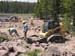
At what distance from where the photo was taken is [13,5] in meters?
119

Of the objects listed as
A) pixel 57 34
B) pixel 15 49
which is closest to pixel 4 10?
pixel 57 34

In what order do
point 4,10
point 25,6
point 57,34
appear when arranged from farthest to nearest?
point 25,6 < point 4,10 < point 57,34

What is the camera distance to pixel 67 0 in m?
38.1

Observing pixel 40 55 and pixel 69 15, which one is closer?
pixel 40 55

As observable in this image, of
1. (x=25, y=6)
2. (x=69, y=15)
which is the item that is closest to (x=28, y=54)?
(x=69, y=15)

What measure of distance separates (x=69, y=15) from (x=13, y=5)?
8140cm

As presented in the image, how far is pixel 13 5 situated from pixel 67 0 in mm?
81411

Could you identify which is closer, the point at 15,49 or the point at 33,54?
the point at 33,54

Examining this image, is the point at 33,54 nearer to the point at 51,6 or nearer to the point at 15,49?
the point at 15,49

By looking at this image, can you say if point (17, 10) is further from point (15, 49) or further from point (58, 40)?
point (15, 49)

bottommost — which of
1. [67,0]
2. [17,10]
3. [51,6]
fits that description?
[17,10]

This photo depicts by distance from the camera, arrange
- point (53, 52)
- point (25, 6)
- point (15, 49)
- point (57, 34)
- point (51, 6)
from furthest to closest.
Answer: point (25, 6) < point (51, 6) < point (57, 34) < point (15, 49) < point (53, 52)

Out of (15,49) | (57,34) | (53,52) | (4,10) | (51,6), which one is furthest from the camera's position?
(4,10)

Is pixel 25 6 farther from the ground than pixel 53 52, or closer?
closer
